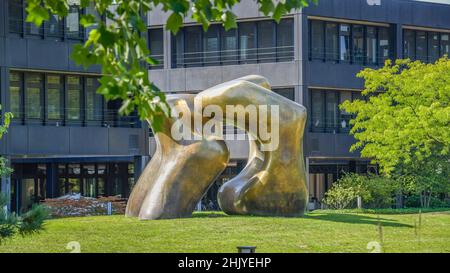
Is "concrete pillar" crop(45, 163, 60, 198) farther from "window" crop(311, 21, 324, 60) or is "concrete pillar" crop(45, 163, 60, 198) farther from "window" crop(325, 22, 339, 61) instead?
"window" crop(325, 22, 339, 61)

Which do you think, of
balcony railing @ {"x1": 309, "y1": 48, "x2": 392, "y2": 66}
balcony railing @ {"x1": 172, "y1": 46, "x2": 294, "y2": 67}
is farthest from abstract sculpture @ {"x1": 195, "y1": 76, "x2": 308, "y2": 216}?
balcony railing @ {"x1": 309, "y1": 48, "x2": 392, "y2": 66}

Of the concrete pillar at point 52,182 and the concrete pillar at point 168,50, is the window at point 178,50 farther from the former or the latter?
the concrete pillar at point 52,182

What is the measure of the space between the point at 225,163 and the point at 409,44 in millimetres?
32386

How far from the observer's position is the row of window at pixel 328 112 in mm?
60281

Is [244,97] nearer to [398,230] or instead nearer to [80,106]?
[398,230]

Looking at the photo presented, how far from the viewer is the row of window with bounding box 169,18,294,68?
2347 inches

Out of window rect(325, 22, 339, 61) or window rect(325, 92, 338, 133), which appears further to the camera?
window rect(325, 92, 338, 133)

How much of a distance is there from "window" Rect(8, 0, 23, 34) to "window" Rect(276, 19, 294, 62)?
53.3 feet

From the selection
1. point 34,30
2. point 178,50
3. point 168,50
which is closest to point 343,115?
point 178,50

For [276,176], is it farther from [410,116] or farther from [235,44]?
[235,44]

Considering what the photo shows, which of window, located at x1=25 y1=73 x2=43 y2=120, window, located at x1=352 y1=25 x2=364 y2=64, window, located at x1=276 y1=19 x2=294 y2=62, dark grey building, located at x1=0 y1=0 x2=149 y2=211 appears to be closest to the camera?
dark grey building, located at x1=0 y1=0 x2=149 y2=211

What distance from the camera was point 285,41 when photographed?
196 feet
